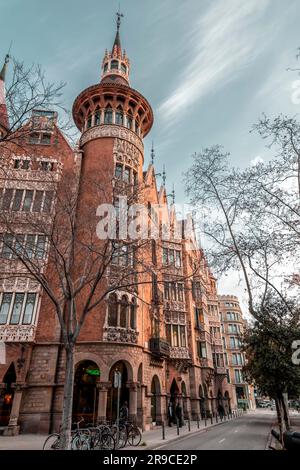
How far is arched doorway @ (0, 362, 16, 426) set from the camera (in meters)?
16.7

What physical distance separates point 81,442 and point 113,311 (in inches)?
389

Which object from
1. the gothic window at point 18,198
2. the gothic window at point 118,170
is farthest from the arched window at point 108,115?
the gothic window at point 18,198

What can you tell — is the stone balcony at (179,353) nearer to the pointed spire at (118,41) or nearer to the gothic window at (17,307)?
the gothic window at (17,307)

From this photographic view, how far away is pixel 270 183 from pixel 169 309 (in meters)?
18.9

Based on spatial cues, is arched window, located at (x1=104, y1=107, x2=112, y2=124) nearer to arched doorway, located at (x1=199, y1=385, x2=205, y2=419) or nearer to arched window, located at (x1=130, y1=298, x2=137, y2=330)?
arched window, located at (x1=130, y1=298, x2=137, y2=330)

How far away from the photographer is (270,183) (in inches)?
504

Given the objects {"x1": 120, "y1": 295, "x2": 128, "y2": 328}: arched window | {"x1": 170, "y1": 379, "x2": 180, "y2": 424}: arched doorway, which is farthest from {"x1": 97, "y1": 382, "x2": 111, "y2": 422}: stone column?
{"x1": 170, "y1": 379, "x2": 180, "y2": 424}: arched doorway

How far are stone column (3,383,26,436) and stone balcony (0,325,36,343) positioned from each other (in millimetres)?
2402

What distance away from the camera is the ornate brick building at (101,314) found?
1703 cm

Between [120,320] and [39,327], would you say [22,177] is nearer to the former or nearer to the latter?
[39,327]

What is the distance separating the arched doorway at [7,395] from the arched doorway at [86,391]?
11.5ft

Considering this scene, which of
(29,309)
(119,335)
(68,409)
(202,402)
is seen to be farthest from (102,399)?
(202,402)

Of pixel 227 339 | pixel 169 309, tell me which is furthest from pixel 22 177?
pixel 227 339

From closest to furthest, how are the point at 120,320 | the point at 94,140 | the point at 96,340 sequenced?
1. the point at 96,340
2. the point at 120,320
3. the point at 94,140
